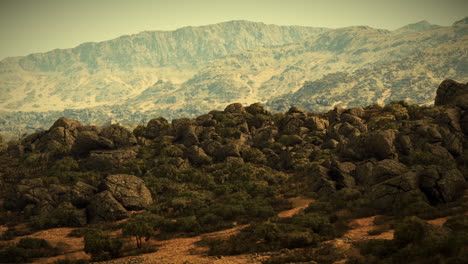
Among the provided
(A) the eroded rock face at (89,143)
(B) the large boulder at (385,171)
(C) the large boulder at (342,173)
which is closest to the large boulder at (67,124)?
(A) the eroded rock face at (89,143)

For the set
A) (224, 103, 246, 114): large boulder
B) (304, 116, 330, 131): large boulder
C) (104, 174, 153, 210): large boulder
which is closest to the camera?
(104, 174, 153, 210): large boulder

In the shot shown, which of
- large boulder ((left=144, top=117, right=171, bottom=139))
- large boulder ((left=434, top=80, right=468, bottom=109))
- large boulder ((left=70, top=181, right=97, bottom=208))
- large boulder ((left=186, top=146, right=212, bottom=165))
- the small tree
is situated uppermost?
large boulder ((left=434, top=80, right=468, bottom=109))

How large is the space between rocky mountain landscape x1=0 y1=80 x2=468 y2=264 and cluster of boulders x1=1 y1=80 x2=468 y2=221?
0.64 ft

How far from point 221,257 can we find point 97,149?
1817 inches

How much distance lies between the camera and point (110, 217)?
44.0 metres

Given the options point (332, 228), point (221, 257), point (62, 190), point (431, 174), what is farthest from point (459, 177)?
point (62, 190)

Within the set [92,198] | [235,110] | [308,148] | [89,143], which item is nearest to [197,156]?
[308,148]

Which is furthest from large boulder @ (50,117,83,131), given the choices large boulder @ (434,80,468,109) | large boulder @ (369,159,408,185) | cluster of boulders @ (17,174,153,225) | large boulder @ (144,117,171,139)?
large boulder @ (434,80,468,109)

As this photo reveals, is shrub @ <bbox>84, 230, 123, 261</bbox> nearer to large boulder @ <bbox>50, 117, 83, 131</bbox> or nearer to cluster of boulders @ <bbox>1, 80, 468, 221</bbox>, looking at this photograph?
cluster of boulders @ <bbox>1, 80, 468, 221</bbox>

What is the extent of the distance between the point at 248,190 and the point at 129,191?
1590 centimetres

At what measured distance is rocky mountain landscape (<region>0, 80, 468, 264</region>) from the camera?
28812 millimetres

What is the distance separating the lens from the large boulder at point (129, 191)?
154 ft

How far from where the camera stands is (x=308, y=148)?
6594 centimetres

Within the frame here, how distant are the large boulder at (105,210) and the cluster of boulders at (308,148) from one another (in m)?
0.12
